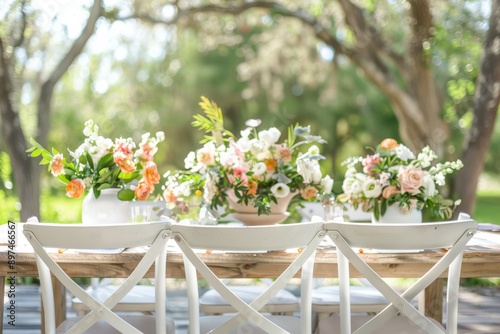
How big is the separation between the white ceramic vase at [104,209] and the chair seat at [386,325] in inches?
36.3

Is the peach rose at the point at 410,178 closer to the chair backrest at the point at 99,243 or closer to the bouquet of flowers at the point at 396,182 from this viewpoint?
the bouquet of flowers at the point at 396,182

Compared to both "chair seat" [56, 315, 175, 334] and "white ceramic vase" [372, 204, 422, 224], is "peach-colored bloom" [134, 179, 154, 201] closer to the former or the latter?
"chair seat" [56, 315, 175, 334]

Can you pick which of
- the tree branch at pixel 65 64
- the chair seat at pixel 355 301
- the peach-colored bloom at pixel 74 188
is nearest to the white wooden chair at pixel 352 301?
the chair seat at pixel 355 301

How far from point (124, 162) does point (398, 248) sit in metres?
1.17

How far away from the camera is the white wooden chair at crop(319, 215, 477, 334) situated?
88.7 inches

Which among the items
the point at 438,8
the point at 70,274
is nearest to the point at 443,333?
the point at 70,274

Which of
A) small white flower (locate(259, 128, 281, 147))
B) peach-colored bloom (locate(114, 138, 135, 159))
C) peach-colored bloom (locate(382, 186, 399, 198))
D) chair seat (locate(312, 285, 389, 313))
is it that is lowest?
chair seat (locate(312, 285, 389, 313))

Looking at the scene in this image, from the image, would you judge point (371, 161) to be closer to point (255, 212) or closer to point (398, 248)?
point (255, 212)

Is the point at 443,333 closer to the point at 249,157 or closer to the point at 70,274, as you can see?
the point at 249,157

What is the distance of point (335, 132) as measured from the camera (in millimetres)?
17281

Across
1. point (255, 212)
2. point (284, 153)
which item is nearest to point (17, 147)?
point (255, 212)

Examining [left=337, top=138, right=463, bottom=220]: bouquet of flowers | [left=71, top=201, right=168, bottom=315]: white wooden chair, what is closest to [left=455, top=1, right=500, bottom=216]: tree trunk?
[left=337, top=138, right=463, bottom=220]: bouquet of flowers

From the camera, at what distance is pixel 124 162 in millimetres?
2885

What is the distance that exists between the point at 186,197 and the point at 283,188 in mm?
447
